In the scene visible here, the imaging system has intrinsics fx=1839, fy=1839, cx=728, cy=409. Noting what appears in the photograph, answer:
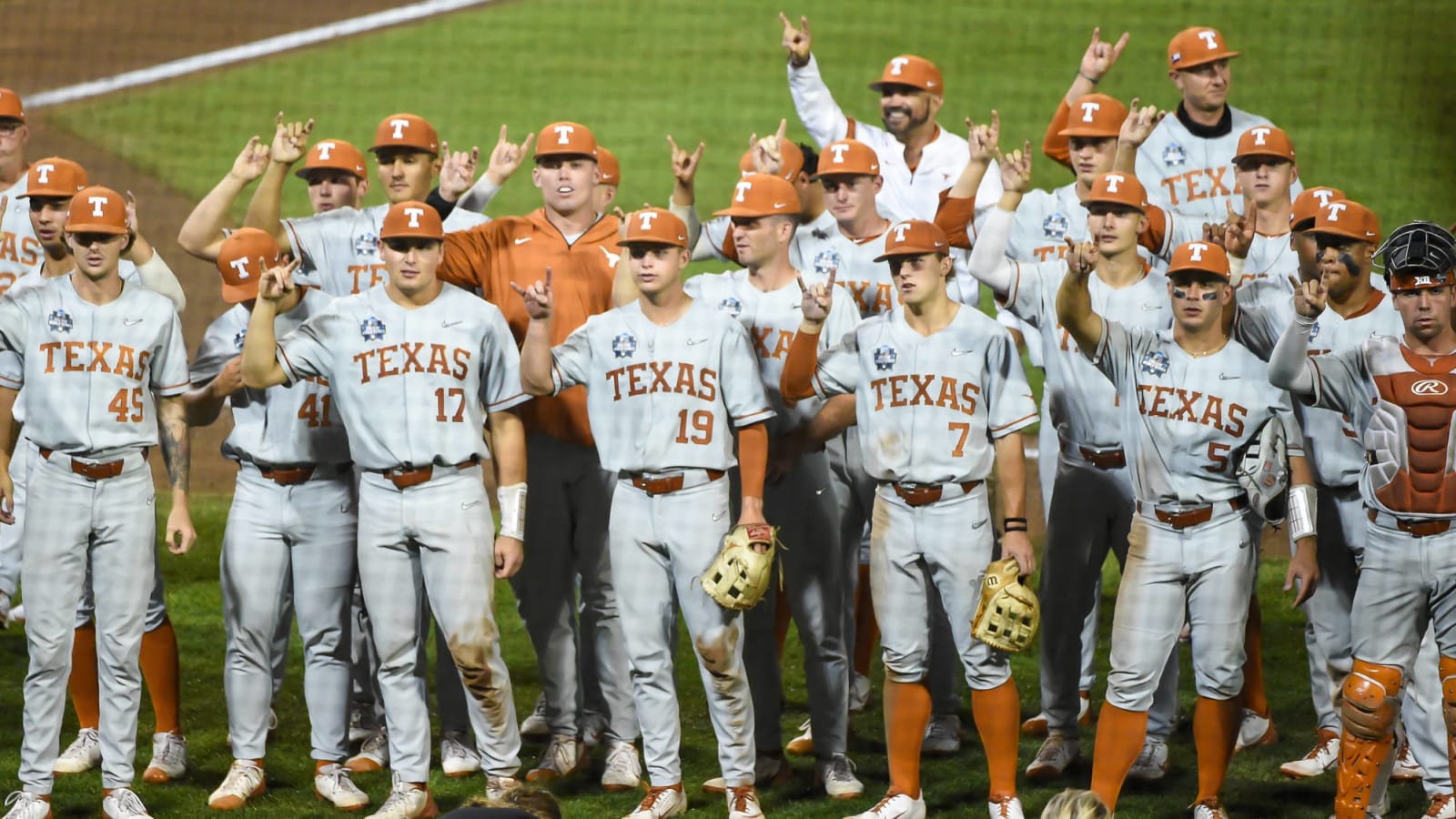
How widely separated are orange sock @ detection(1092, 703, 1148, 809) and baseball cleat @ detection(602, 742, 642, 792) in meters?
1.67

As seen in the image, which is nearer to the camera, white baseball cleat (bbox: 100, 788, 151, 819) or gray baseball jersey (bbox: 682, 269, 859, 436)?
white baseball cleat (bbox: 100, 788, 151, 819)

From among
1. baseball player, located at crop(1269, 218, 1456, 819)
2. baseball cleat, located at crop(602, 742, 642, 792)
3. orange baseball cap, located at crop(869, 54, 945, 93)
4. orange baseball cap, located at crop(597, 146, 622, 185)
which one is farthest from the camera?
orange baseball cap, located at crop(869, 54, 945, 93)

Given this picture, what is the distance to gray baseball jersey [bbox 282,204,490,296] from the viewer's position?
6.85m

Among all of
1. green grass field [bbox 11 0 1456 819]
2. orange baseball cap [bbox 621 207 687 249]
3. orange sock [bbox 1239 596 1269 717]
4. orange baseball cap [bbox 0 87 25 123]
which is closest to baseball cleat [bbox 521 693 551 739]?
orange baseball cap [bbox 621 207 687 249]

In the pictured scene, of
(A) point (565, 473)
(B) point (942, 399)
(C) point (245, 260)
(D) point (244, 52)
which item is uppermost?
(D) point (244, 52)

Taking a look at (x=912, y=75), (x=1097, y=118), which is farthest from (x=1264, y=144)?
(x=912, y=75)

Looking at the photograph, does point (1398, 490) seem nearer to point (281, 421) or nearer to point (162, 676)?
point (281, 421)

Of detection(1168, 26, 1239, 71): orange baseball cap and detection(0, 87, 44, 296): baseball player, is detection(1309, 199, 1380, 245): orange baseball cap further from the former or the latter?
detection(0, 87, 44, 296): baseball player

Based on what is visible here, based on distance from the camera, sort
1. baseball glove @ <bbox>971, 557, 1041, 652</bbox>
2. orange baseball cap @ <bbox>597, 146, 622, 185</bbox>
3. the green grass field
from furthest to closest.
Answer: the green grass field → orange baseball cap @ <bbox>597, 146, 622, 185</bbox> → baseball glove @ <bbox>971, 557, 1041, 652</bbox>

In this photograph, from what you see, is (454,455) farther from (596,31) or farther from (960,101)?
(596,31)

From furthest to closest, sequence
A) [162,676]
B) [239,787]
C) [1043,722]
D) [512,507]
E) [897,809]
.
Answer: [1043,722], [162,676], [239,787], [512,507], [897,809]

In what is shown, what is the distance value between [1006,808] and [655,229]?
225 cm

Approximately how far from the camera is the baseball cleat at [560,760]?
6.71 m

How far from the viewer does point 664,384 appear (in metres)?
6.18
